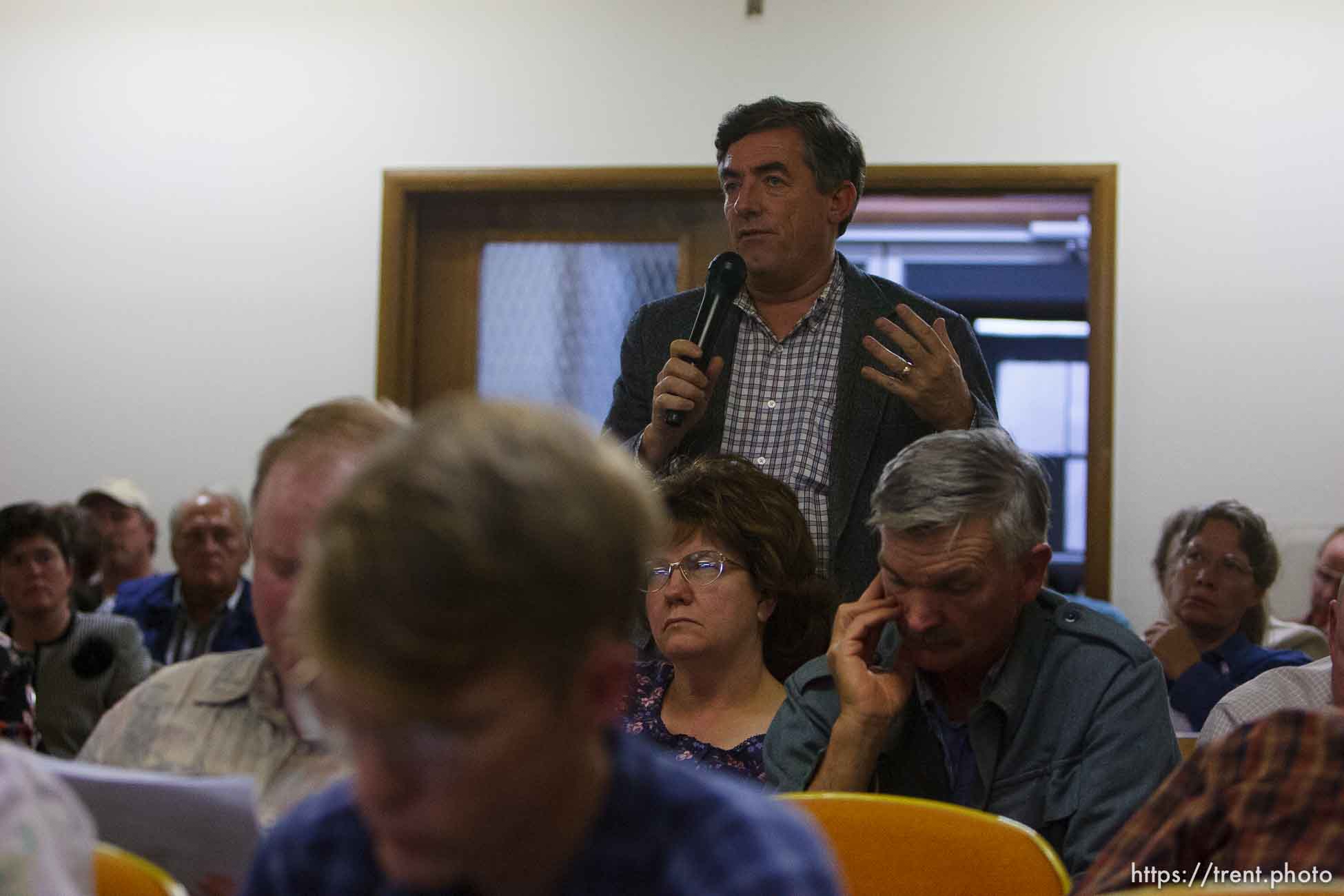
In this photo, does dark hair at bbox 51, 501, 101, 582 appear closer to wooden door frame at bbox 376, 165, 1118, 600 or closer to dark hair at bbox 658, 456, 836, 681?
wooden door frame at bbox 376, 165, 1118, 600

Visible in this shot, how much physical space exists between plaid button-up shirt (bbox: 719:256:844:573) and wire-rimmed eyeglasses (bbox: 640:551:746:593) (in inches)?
12.2

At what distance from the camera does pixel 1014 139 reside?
4387 millimetres

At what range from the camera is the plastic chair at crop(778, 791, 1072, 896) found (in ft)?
4.94

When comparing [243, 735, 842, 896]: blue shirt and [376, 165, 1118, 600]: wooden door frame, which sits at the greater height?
[376, 165, 1118, 600]: wooden door frame

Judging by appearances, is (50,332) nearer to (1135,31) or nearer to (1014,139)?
(1014,139)

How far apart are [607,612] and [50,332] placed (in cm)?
467

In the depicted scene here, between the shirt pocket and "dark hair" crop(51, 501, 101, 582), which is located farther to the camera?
"dark hair" crop(51, 501, 101, 582)

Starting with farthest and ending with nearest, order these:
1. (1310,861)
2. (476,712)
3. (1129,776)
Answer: (1129,776)
(1310,861)
(476,712)

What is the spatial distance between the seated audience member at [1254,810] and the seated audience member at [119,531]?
4.05 meters

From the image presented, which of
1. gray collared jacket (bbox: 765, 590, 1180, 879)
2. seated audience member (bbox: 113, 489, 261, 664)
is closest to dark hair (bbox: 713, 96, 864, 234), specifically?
gray collared jacket (bbox: 765, 590, 1180, 879)

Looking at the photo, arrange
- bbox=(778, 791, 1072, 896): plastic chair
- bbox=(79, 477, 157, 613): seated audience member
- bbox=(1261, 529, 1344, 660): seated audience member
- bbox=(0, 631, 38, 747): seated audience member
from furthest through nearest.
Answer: bbox=(79, 477, 157, 613): seated audience member → bbox=(1261, 529, 1344, 660): seated audience member → bbox=(0, 631, 38, 747): seated audience member → bbox=(778, 791, 1072, 896): plastic chair

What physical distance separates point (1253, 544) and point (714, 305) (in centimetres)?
176

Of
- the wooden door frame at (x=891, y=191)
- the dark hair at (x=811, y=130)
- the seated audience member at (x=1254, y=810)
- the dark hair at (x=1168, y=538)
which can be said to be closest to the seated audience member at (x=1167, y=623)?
the dark hair at (x=1168, y=538)

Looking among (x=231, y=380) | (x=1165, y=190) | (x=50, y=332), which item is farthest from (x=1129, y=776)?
(x=50, y=332)
